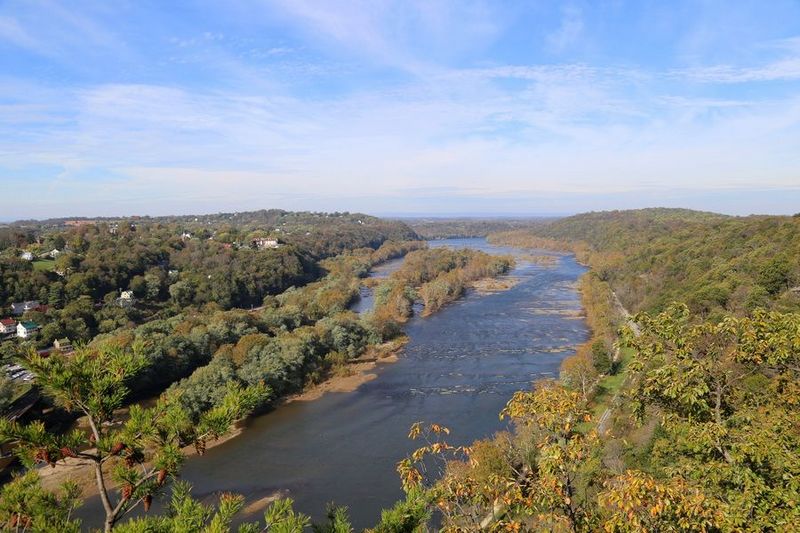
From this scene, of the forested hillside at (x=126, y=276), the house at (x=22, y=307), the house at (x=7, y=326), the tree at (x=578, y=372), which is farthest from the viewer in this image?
the house at (x=22, y=307)

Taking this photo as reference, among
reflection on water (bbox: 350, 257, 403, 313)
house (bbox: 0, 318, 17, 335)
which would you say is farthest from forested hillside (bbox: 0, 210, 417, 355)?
reflection on water (bbox: 350, 257, 403, 313)

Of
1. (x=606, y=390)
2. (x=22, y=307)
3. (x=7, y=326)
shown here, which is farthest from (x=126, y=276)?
(x=606, y=390)

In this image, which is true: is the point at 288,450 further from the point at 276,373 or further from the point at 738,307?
the point at 738,307

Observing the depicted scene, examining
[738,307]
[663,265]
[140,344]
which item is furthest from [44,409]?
[663,265]

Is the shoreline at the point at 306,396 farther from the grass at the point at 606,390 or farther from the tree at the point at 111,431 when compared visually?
the grass at the point at 606,390

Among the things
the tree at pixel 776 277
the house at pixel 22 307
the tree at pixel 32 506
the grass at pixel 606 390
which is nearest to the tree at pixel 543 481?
the tree at pixel 32 506

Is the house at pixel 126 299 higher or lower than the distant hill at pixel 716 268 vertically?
lower
